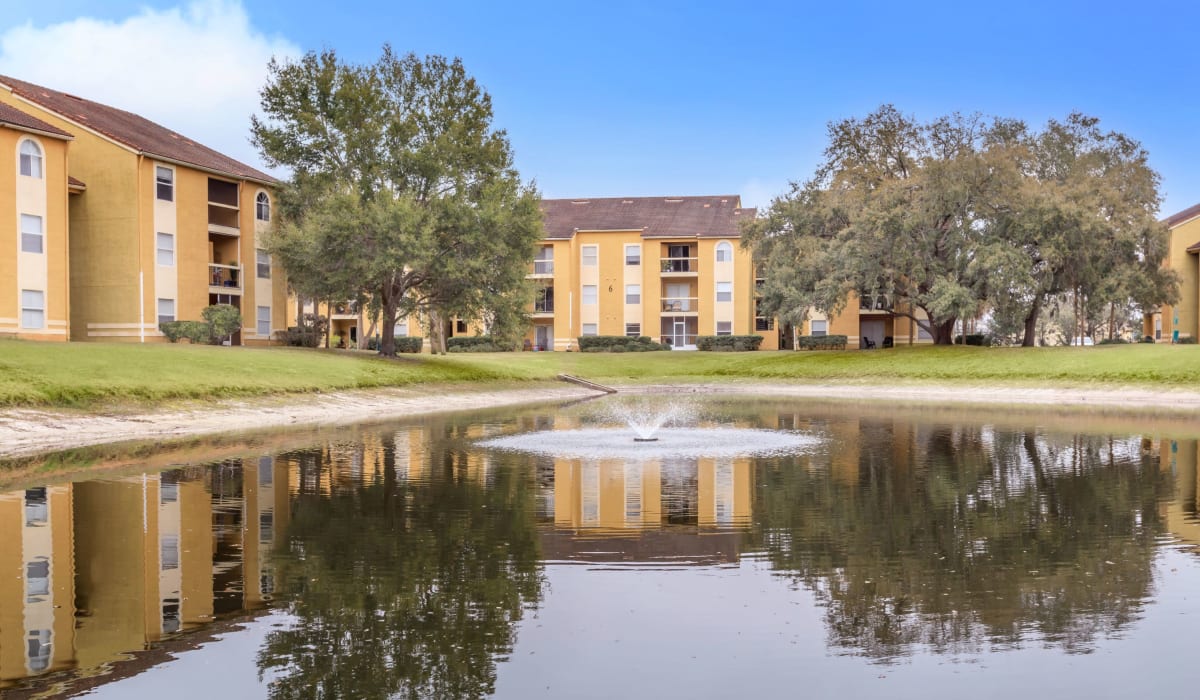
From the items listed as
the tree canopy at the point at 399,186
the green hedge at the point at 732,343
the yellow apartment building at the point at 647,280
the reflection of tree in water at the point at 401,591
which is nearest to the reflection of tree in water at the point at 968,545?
the reflection of tree in water at the point at 401,591

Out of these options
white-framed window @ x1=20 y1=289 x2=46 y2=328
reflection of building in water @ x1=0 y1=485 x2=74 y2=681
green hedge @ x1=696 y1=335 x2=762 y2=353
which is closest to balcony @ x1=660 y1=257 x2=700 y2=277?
green hedge @ x1=696 y1=335 x2=762 y2=353

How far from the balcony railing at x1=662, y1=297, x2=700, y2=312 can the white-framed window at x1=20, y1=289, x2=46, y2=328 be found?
165 feet

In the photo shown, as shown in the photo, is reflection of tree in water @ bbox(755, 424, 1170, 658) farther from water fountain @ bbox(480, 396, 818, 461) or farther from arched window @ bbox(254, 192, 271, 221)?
arched window @ bbox(254, 192, 271, 221)

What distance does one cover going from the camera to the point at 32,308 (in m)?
45.1

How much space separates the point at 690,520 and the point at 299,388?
87.4ft

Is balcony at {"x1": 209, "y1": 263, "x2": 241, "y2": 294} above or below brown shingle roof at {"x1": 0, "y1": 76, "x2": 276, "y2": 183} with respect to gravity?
below

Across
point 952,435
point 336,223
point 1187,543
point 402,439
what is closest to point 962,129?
point 336,223

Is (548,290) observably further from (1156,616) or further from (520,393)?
(1156,616)

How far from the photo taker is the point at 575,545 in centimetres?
1223

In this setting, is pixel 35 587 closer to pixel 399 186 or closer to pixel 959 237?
pixel 399 186

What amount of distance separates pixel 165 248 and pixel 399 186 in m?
11.7

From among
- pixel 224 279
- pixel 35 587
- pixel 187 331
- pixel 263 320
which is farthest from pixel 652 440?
pixel 263 320

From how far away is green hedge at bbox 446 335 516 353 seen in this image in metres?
79.8

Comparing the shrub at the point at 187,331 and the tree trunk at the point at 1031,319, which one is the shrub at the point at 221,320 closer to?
the shrub at the point at 187,331
